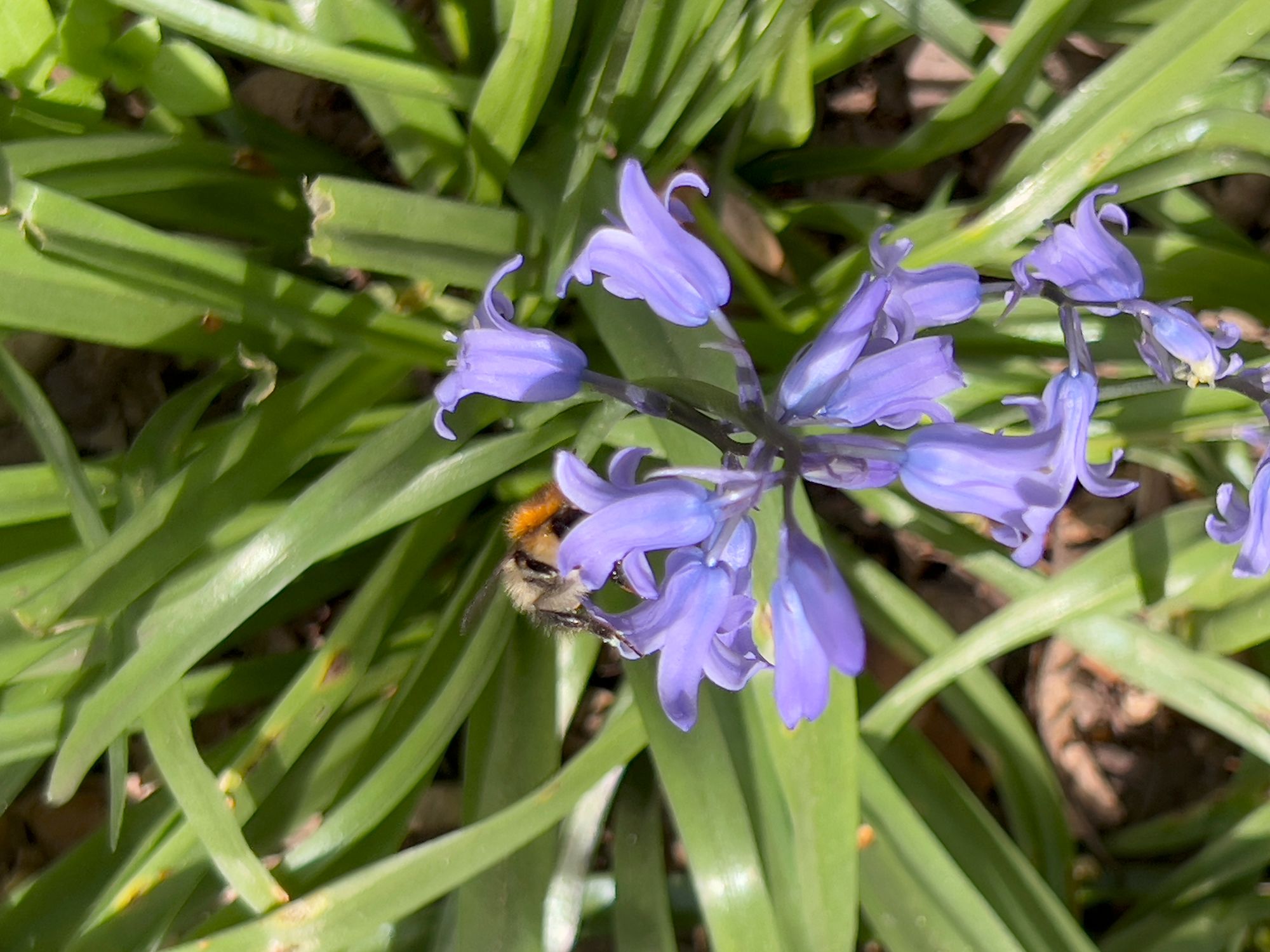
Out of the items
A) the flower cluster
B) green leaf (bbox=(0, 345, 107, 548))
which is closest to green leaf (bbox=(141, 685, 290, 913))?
green leaf (bbox=(0, 345, 107, 548))

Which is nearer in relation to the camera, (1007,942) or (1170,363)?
(1170,363)

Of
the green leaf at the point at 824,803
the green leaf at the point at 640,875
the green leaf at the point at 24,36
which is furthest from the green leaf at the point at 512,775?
the green leaf at the point at 24,36

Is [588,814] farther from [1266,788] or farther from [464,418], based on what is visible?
[1266,788]

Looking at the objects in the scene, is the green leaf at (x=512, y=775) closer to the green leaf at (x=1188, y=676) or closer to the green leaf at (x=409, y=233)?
the green leaf at (x=409, y=233)

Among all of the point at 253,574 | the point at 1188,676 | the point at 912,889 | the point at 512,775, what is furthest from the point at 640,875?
the point at 1188,676

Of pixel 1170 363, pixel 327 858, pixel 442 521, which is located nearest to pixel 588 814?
pixel 327 858

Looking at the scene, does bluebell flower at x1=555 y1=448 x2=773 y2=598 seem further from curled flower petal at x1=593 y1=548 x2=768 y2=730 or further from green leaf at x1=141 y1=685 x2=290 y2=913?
green leaf at x1=141 y1=685 x2=290 y2=913

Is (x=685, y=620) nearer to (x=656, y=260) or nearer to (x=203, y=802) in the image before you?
(x=656, y=260)
